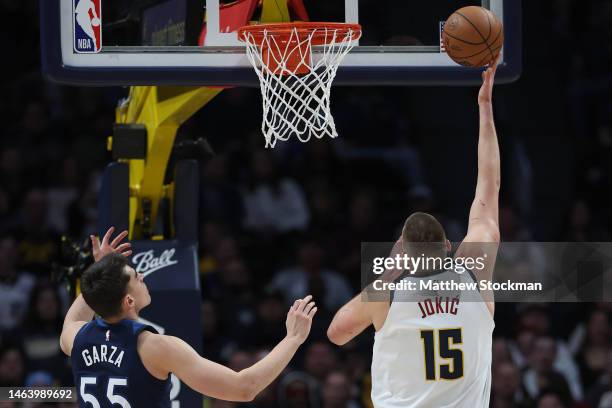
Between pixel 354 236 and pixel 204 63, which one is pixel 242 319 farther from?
pixel 204 63

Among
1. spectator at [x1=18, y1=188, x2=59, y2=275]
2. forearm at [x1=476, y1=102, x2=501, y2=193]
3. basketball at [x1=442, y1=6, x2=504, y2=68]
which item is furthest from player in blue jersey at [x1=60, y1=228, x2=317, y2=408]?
spectator at [x1=18, y1=188, x2=59, y2=275]

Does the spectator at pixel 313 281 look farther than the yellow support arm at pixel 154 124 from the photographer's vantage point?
Yes

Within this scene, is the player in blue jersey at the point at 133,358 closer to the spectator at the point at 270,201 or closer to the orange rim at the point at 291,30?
the orange rim at the point at 291,30

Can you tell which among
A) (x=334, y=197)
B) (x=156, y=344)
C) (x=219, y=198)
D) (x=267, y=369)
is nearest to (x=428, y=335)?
(x=267, y=369)

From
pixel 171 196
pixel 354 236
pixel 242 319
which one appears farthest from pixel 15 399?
pixel 354 236

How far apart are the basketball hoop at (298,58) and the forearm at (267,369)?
45.1 inches

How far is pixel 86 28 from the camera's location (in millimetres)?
5441

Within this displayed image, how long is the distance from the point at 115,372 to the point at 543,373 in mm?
4786

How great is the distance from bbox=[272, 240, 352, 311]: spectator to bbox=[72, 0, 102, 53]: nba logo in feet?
14.5

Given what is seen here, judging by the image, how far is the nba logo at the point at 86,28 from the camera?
5.42 metres

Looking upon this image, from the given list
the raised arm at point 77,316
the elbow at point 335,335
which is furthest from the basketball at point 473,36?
the raised arm at point 77,316

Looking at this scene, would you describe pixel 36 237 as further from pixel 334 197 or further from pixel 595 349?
pixel 595 349

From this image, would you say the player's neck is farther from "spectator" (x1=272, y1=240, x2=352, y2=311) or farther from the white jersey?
"spectator" (x1=272, y1=240, x2=352, y2=311)

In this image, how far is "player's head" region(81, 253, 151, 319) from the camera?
4.46 meters
